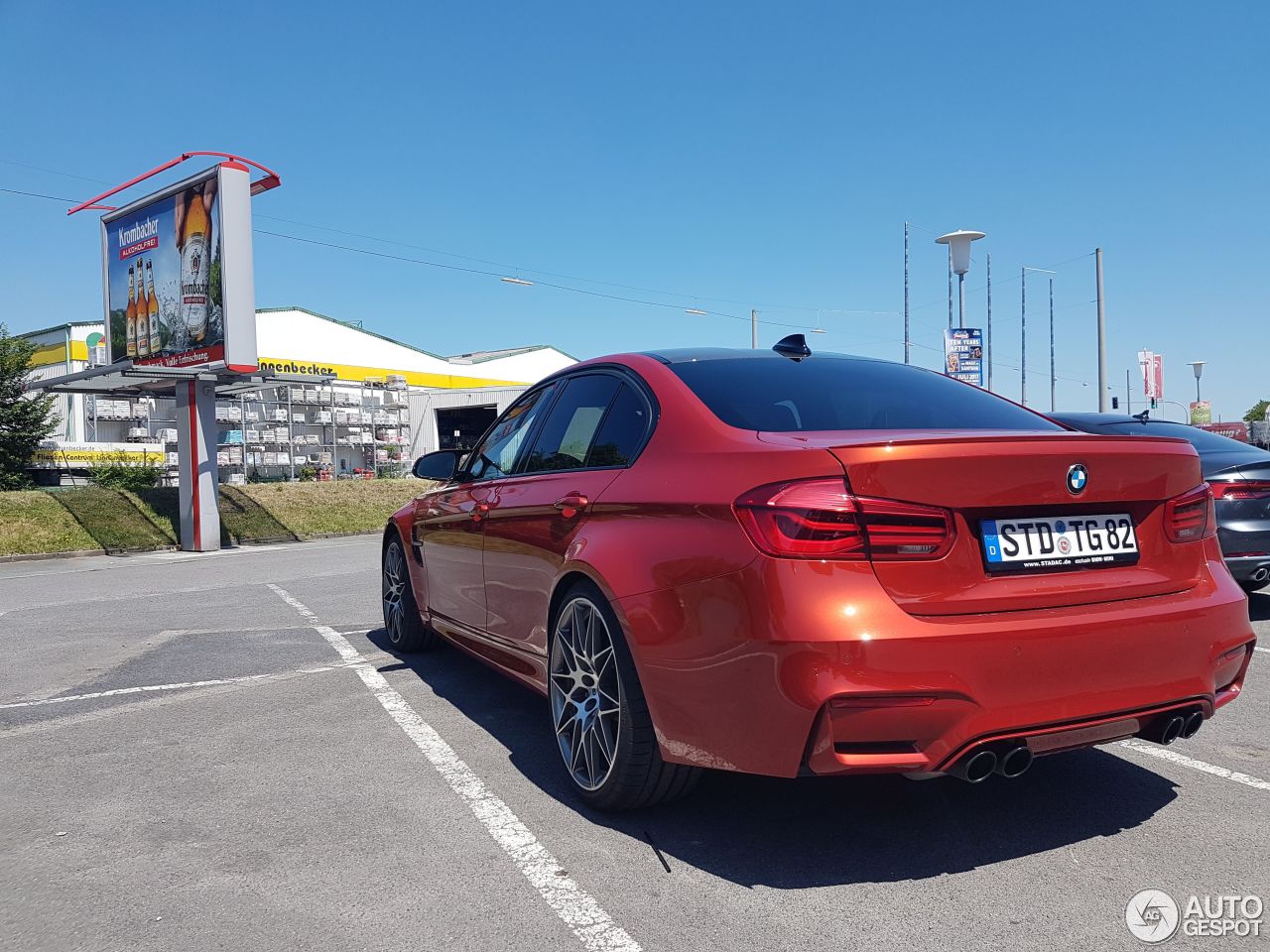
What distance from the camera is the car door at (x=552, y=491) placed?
3.70 metres

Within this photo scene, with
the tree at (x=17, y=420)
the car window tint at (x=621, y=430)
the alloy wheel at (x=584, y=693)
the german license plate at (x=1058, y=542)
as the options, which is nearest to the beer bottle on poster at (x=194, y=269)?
the tree at (x=17, y=420)

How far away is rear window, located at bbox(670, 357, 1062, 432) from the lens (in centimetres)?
343

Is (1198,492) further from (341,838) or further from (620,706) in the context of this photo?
(341,838)

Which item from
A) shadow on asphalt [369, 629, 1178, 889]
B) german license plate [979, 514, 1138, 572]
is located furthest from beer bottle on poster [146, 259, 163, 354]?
german license plate [979, 514, 1138, 572]

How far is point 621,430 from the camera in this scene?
3754 millimetres

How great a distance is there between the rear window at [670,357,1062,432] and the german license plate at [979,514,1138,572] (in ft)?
1.79

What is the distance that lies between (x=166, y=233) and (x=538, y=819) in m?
19.3

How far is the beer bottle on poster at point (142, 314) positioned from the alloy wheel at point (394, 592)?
53.5ft

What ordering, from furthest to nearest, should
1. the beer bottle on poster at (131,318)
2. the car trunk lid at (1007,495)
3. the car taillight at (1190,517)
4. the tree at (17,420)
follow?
the tree at (17,420) → the beer bottle on poster at (131,318) → the car taillight at (1190,517) → the car trunk lid at (1007,495)

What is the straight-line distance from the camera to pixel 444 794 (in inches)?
147

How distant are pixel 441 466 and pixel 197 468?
50.6 feet

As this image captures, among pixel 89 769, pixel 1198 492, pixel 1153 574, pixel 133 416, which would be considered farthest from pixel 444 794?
pixel 133 416

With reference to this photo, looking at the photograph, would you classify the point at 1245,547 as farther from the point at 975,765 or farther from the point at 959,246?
the point at 959,246

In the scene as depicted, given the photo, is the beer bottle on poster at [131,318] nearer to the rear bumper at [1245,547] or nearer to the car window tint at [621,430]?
the car window tint at [621,430]
